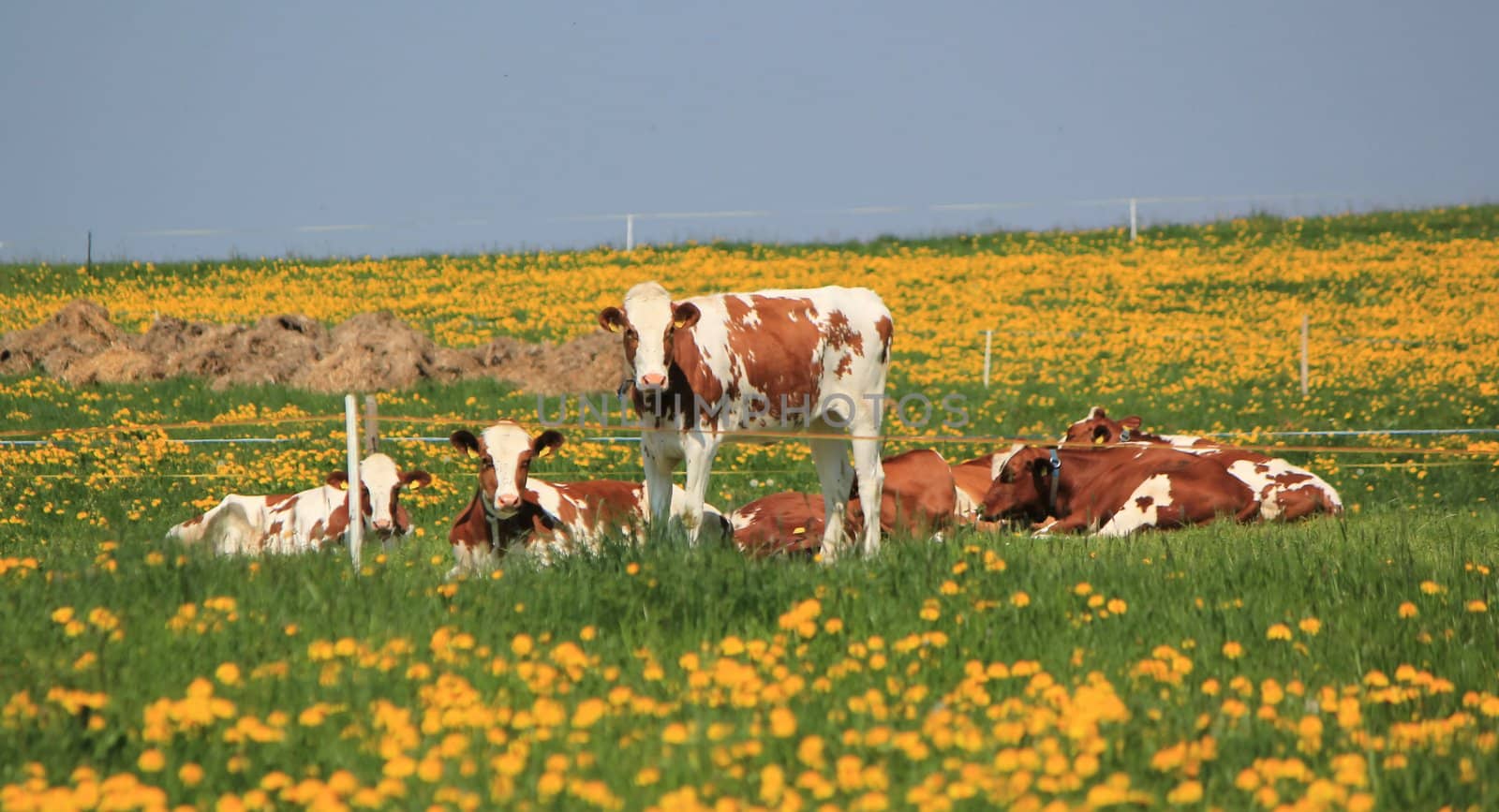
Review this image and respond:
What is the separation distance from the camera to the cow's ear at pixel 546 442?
36.5 feet

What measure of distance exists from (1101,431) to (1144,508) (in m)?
1.33

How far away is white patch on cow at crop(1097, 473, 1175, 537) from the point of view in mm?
13305

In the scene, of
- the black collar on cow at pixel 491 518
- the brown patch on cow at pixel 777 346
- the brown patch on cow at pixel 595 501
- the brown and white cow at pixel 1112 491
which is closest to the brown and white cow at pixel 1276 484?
the brown and white cow at pixel 1112 491

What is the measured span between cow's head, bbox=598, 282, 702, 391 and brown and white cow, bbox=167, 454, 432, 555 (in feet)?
8.20

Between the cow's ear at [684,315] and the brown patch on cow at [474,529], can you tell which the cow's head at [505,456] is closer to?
the brown patch on cow at [474,529]

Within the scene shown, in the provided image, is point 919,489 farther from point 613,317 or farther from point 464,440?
point 464,440

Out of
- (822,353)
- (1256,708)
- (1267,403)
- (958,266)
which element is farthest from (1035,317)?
(1256,708)

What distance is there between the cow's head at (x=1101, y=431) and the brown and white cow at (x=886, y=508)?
137 centimetres

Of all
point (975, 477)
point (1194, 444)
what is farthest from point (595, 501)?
point (1194, 444)

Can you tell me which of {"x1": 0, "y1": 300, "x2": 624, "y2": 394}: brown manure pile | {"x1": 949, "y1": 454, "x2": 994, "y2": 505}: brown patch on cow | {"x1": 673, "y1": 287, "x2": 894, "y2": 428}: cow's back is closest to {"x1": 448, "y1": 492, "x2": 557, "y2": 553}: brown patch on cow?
{"x1": 673, "y1": 287, "x2": 894, "y2": 428}: cow's back

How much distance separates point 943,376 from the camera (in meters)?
25.7

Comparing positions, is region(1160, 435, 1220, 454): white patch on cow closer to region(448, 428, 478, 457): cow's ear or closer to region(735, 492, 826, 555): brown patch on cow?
region(735, 492, 826, 555): brown patch on cow

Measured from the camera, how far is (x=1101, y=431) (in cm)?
1461

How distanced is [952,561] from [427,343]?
1741 centimetres
